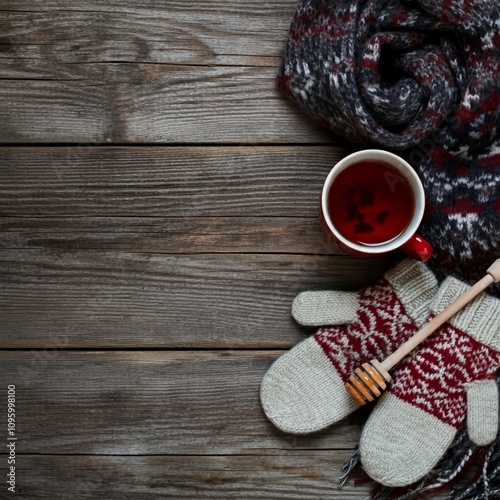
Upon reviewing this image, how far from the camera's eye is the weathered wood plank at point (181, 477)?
774 mm

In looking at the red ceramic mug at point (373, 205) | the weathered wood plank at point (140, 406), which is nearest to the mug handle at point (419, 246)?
the red ceramic mug at point (373, 205)

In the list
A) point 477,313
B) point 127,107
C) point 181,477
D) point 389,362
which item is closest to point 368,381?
point 389,362

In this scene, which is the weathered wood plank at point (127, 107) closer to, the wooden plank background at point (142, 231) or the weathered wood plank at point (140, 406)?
the wooden plank background at point (142, 231)

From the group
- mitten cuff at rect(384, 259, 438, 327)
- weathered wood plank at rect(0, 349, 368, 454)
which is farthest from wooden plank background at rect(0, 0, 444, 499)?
mitten cuff at rect(384, 259, 438, 327)

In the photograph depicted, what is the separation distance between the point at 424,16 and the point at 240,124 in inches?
10.1

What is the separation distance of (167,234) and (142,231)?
1.3 inches

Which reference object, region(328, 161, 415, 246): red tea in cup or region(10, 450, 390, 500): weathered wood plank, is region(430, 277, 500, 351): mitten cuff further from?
region(10, 450, 390, 500): weathered wood plank

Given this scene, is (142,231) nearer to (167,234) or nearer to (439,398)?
(167,234)

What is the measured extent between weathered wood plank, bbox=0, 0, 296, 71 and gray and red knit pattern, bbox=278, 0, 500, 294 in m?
0.09

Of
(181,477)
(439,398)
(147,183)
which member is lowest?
(181,477)

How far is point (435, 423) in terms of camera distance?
757mm

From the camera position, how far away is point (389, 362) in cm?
74

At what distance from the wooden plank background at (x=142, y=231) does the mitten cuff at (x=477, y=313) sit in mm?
159

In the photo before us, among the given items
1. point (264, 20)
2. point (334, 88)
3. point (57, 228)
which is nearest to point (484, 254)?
point (334, 88)
